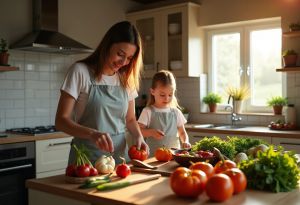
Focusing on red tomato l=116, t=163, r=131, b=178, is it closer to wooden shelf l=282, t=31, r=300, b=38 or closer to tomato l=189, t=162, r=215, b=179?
tomato l=189, t=162, r=215, b=179

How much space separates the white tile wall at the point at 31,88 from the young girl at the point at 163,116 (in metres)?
1.58

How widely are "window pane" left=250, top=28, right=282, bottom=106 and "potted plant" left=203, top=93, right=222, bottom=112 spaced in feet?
1.33

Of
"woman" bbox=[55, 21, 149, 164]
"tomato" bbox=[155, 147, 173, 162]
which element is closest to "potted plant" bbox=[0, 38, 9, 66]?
"woman" bbox=[55, 21, 149, 164]

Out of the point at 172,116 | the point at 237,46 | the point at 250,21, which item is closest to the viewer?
the point at 172,116

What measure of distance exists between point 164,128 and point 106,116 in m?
0.87

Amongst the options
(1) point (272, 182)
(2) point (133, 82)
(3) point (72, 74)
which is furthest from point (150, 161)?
(1) point (272, 182)

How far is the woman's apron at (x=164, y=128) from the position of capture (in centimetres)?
292

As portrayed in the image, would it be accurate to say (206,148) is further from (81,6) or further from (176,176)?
(81,6)

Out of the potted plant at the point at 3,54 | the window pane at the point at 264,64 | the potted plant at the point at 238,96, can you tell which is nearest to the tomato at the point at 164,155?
the potted plant at the point at 3,54

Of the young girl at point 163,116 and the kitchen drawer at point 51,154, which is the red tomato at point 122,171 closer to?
the young girl at point 163,116

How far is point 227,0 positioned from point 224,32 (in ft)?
1.31

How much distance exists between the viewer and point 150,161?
2.10 metres

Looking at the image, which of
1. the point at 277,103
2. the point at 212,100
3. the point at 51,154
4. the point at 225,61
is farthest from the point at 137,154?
the point at 225,61

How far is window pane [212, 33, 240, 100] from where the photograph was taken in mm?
4523
